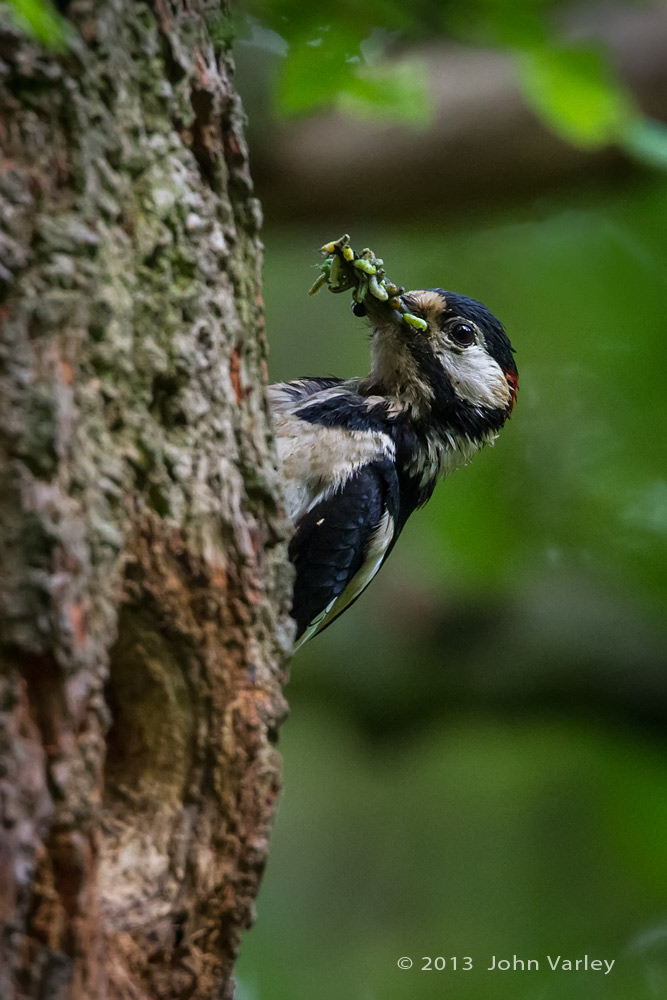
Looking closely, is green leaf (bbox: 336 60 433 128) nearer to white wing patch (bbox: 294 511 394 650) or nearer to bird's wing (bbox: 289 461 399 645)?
bird's wing (bbox: 289 461 399 645)

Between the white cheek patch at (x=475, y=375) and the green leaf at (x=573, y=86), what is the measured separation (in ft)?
7.15

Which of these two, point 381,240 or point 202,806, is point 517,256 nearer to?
point 381,240

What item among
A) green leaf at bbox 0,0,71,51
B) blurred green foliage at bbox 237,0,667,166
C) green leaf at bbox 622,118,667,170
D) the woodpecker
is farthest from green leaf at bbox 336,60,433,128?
the woodpecker

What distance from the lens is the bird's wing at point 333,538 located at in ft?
11.5

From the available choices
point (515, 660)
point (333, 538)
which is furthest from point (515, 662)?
point (333, 538)

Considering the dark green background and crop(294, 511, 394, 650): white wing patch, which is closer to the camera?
crop(294, 511, 394, 650): white wing patch

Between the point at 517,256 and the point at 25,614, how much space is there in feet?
16.4

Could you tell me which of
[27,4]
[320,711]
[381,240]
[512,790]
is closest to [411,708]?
[320,711]

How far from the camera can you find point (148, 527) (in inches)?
76.1

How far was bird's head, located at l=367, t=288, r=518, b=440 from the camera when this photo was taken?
3.87m

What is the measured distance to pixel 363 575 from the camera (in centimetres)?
383

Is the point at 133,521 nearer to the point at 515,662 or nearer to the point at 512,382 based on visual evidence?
the point at 512,382

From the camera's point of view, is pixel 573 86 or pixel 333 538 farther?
pixel 333 538

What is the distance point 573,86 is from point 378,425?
2.10 meters
